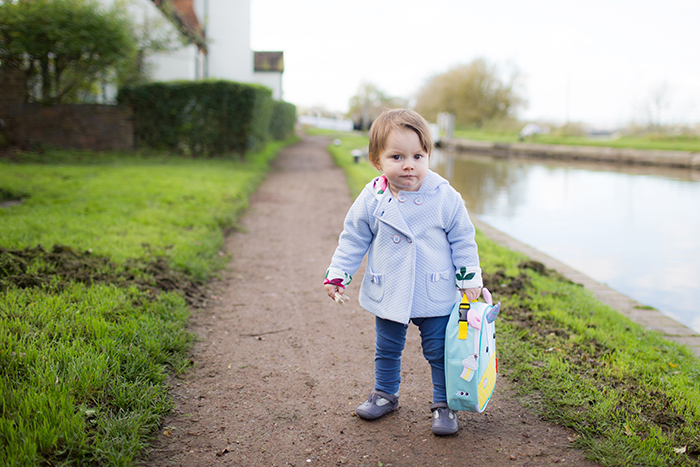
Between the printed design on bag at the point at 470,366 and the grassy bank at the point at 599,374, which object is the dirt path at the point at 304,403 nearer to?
the grassy bank at the point at 599,374

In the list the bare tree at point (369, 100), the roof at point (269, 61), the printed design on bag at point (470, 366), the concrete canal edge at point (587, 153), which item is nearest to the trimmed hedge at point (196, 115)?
the printed design on bag at point (470, 366)

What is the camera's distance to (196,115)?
14.0 m

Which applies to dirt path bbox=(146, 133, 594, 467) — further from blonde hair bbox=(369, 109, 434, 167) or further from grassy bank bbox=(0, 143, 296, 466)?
blonde hair bbox=(369, 109, 434, 167)

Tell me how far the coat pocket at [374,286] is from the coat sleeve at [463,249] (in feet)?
1.25

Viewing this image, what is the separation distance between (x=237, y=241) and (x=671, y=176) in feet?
55.5

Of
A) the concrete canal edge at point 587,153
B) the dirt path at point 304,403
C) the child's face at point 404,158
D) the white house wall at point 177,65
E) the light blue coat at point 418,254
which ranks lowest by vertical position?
the dirt path at point 304,403

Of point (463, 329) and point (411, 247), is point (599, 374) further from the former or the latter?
point (411, 247)

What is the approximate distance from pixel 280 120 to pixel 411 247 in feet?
77.0

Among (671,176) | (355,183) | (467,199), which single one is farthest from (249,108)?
(671,176)

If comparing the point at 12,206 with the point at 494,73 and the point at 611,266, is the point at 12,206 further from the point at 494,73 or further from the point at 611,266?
the point at 494,73

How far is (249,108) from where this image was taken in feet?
46.1

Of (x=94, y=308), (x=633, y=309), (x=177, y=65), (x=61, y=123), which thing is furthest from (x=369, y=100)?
(x=94, y=308)

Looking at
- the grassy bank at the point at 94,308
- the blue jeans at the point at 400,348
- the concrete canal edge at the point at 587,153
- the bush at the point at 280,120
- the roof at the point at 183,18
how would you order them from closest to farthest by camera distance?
1. the grassy bank at the point at 94,308
2. the blue jeans at the point at 400,348
3. the roof at the point at 183,18
4. the concrete canal edge at the point at 587,153
5. the bush at the point at 280,120

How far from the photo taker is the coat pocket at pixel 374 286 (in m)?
2.58
